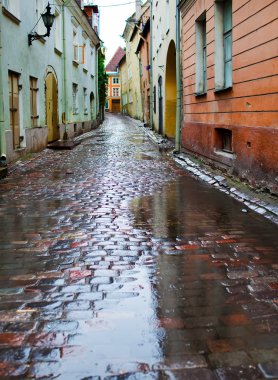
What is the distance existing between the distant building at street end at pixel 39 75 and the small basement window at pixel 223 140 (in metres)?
4.82

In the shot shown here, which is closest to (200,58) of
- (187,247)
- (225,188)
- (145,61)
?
(225,188)

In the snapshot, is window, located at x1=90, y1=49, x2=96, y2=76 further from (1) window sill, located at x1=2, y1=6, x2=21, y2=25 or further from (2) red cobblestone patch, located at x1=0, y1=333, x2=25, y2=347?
(2) red cobblestone patch, located at x1=0, y1=333, x2=25, y2=347

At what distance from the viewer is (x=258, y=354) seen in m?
2.72

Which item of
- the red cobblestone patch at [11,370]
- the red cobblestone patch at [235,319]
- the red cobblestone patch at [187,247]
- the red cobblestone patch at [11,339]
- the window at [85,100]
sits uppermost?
the window at [85,100]

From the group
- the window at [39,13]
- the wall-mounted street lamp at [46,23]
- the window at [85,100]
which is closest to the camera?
the wall-mounted street lamp at [46,23]

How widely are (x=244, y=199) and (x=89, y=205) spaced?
239 cm

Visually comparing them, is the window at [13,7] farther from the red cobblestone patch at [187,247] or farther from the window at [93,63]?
the window at [93,63]

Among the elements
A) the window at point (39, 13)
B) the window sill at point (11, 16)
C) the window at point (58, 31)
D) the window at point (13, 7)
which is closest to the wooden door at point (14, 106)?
the window sill at point (11, 16)

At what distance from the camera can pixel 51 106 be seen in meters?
17.5

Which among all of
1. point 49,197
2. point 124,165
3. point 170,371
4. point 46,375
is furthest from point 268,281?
point 124,165

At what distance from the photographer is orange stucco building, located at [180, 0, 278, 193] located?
736 centimetres

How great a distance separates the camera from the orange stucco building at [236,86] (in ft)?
24.2

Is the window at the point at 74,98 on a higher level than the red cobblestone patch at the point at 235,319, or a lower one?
higher

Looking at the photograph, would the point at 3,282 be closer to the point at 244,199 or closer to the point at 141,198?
the point at 141,198
